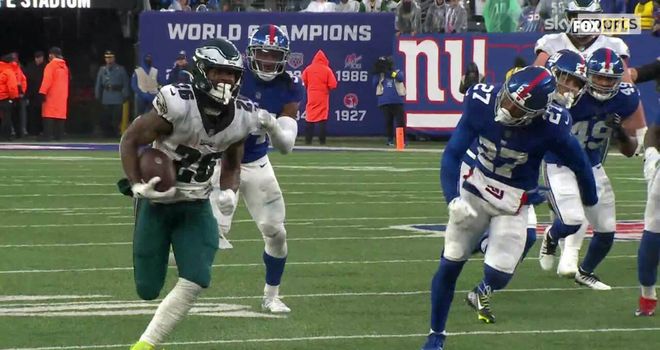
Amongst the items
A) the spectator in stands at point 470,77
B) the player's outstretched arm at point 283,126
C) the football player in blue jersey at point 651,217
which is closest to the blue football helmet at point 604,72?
the football player in blue jersey at point 651,217

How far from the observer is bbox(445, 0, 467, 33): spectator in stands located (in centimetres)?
2530

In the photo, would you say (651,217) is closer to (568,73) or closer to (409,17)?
(568,73)

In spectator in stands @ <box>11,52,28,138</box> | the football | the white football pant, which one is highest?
the football

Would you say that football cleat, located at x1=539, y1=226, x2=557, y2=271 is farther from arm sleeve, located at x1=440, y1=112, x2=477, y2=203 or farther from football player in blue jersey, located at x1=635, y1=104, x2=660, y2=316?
arm sleeve, located at x1=440, y1=112, x2=477, y2=203

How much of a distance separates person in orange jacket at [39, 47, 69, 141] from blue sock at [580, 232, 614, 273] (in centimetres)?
1691

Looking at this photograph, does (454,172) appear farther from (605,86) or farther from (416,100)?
(416,100)

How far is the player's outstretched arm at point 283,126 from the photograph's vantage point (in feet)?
23.6

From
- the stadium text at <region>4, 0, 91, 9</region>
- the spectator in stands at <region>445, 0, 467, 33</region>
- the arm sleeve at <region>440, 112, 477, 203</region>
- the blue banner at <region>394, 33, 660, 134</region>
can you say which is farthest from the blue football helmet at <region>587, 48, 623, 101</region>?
the stadium text at <region>4, 0, 91, 9</region>

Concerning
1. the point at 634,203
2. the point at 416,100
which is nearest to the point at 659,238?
the point at 634,203

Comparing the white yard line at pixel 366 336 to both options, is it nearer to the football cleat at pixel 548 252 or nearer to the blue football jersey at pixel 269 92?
the blue football jersey at pixel 269 92

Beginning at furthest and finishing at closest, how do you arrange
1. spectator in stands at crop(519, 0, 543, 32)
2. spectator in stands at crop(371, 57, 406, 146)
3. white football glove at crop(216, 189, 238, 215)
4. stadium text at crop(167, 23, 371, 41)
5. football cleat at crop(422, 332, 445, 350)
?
stadium text at crop(167, 23, 371, 41), spectator in stands at crop(371, 57, 406, 146), spectator in stands at crop(519, 0, 543, 32), football cleat at crop(422, 332, 445, 350), white football glove at crop(216, 189, 238, 215)

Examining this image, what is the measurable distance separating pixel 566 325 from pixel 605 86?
72.3 inches

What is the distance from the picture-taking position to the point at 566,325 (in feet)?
26.7

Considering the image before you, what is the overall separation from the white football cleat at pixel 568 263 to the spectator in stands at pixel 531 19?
1492cm
